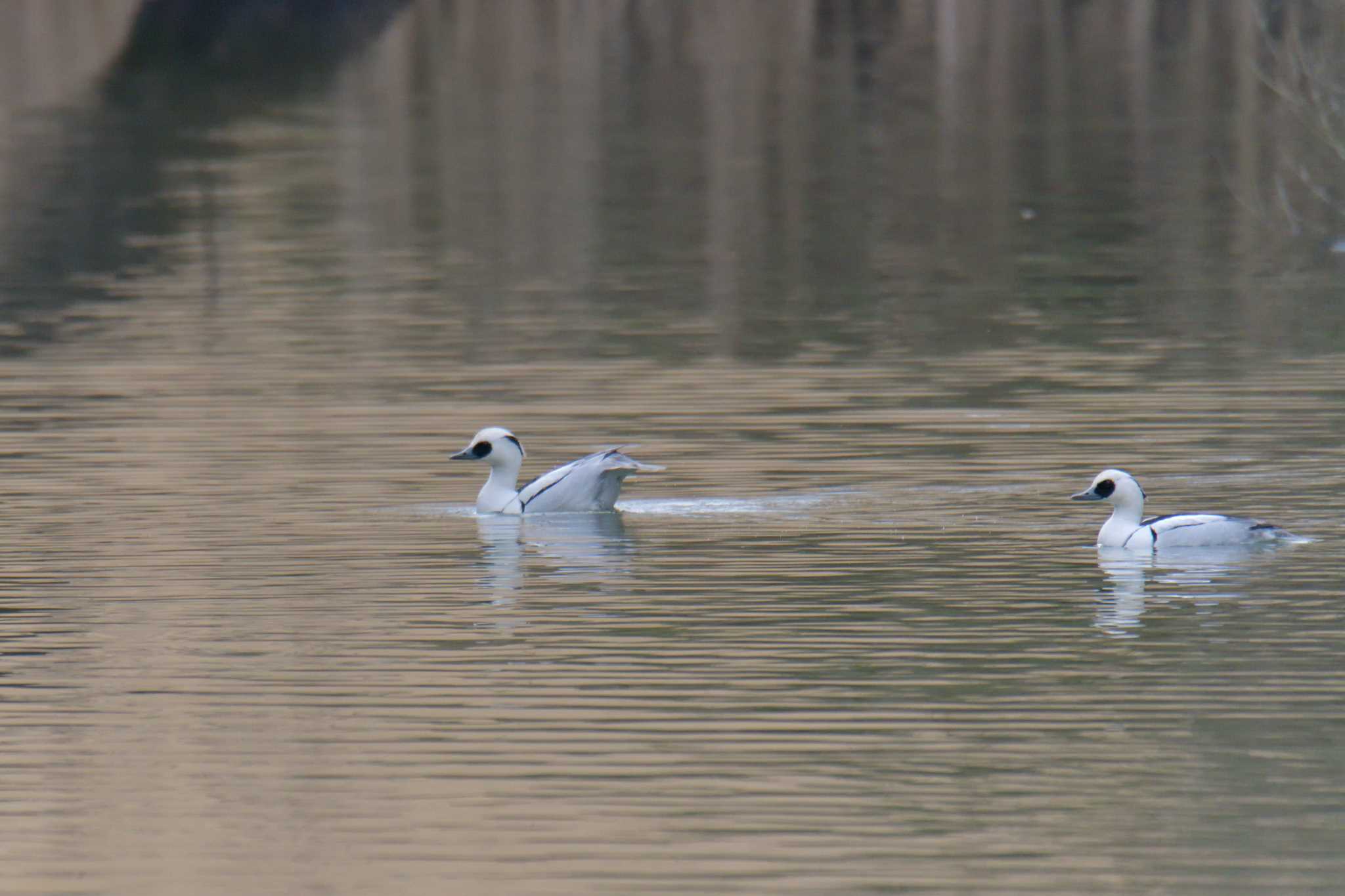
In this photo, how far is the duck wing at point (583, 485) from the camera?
18859 millimetres

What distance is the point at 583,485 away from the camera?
62.8 ft

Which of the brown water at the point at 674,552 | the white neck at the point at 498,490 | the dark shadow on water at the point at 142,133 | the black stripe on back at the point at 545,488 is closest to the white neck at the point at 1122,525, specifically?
the brown water at the point at 674,552

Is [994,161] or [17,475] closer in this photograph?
[17,475]

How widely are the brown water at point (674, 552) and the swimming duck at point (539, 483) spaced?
0.56ft

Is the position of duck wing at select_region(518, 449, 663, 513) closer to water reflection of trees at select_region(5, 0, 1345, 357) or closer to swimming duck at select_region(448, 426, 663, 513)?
swimming duck at select_region(448, 426, 663, 513)

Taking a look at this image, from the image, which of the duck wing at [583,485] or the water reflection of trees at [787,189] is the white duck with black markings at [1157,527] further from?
the water reflection of trees at [787,189]

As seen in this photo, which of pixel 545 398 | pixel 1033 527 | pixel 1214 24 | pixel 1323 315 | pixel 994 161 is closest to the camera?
pixel 1033 527

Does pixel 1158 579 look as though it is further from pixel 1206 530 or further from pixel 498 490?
pixel 498 490

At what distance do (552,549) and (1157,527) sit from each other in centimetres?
351

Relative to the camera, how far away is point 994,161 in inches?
1988

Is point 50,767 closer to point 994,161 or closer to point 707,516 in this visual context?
point 707,516

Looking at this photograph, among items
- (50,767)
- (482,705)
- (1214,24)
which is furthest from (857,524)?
(1214,24)

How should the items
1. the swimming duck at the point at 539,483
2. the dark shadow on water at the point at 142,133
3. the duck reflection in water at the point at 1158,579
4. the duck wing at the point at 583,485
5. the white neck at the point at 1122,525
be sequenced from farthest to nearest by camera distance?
the dark shadow on water at the point at 142,133, the swimming duck at the point at 539,483, the duck wing at the point at 583,485, the white neck at the point at 1122,525, the duck reflection in water at the point at 1158,579

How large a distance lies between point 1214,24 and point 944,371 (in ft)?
222
